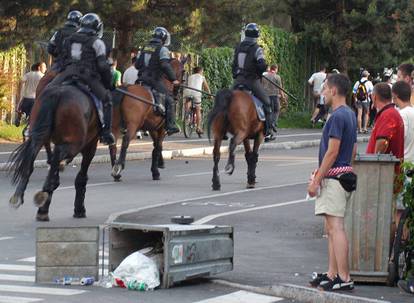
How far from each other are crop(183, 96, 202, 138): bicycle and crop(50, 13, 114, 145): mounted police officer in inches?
711

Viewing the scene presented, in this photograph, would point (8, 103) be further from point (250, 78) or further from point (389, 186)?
point (389, 186)

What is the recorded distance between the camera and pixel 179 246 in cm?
1175

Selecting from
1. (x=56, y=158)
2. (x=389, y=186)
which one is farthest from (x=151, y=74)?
(x=389, y=186)

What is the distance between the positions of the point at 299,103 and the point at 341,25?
3.63 m

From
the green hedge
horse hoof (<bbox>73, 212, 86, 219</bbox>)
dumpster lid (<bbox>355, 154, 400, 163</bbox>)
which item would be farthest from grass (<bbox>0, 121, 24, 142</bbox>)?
dumpster lid (<bbox>355, 154, 400, 163</bbox>)

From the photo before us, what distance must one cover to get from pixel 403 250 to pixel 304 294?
1.18 meters

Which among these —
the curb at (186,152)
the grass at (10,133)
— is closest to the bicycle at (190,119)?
the curb at (186,152)

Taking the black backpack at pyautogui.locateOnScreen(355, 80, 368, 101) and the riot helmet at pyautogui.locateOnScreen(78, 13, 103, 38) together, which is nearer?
the riot helmet at pyautogui.locateOnScreen(78, 13, 103, 38)

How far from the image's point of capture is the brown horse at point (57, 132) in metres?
16.7

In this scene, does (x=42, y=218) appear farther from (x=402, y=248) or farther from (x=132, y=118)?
(x=402, y=248)

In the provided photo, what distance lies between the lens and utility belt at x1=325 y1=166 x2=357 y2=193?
11.5 metres

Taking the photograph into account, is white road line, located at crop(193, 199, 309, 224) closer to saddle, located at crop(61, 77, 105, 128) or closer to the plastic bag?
saddle, located at crop(61, 77, 105, 128)

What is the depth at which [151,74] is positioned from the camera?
2391 cm

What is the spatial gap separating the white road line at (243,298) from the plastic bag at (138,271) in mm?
675
